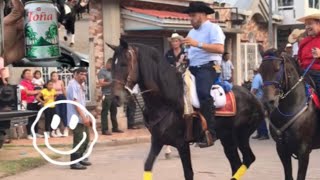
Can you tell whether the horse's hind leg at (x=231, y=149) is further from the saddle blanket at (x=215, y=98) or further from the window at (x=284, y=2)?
the window at (x=284, y=2)

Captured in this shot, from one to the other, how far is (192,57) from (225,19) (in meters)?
16.9

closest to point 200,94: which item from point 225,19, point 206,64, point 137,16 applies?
point 206,64

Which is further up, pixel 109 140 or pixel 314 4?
pixel 314 4

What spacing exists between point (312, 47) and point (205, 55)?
4.11ft

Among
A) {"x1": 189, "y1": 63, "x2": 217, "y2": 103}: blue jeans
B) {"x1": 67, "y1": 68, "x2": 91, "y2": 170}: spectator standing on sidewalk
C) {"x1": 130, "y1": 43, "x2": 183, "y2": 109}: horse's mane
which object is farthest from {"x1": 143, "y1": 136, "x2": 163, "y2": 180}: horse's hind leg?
{"x1": 67, "y1": 68, "x2": 91, "y2": 170}: spectator standing on sidewalk

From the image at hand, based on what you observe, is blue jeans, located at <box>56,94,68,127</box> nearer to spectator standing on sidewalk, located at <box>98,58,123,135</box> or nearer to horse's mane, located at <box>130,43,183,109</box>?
spectator standing on sidewalk, located at <box>98,58,123,135</box>

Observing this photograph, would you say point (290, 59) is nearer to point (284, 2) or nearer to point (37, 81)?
point (37, 81)

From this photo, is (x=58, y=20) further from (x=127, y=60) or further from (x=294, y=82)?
(x=294, y=82)

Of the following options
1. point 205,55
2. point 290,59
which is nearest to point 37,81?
point 205,55

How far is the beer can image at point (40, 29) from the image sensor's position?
2904 mm

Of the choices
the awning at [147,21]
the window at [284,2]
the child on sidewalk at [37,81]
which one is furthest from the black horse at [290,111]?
the window at [284,2]

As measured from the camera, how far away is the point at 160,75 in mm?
5930

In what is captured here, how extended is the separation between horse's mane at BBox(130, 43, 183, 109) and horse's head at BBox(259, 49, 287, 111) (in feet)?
3.20

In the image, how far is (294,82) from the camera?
6035mm
